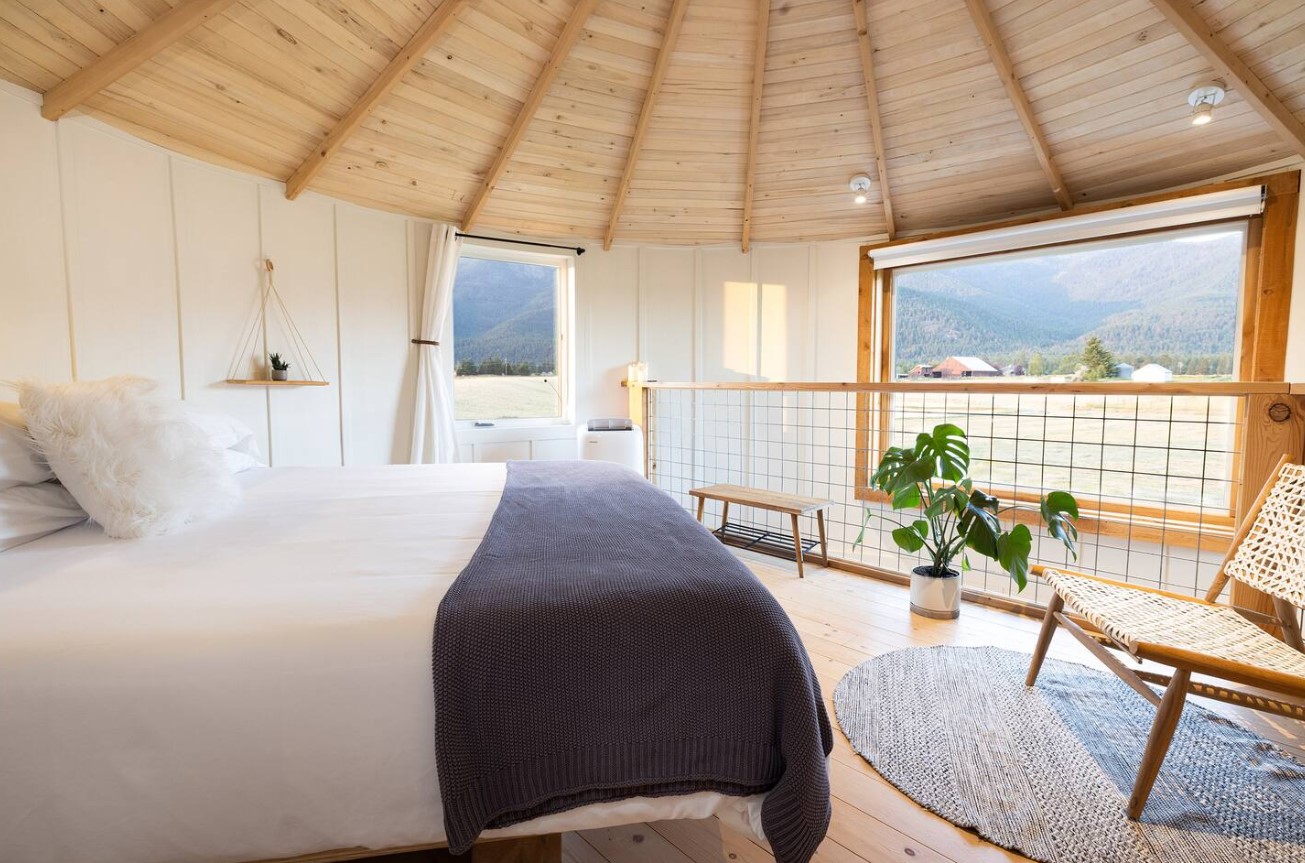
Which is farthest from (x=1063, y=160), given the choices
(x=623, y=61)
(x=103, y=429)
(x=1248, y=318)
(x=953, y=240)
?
(x=103, y=429)

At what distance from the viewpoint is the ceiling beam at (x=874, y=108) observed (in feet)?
9.50

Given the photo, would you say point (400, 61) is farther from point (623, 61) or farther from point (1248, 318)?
point (1248, 318)

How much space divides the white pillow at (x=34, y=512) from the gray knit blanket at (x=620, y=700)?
109 centimetres

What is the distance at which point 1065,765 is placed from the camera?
156 cm

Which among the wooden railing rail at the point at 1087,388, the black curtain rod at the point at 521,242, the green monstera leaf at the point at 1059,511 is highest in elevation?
the black curtain rod at the point at 521,242

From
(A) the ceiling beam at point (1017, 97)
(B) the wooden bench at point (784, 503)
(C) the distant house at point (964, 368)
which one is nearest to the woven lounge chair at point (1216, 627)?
(B) the wooden bench at point (784, 503)

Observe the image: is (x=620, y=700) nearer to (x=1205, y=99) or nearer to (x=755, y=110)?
(x=755, y=110)

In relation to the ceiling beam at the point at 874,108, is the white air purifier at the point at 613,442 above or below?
below

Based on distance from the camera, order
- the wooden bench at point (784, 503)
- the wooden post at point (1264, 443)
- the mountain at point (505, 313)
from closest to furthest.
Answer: the wooden post at point (1264, 443) → the wooden bench at point (784, 503) → the mountain at point (505, 313)

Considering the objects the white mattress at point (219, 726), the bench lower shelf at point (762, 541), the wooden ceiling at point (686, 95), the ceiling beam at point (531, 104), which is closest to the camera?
the white mattress at point (219, 726)

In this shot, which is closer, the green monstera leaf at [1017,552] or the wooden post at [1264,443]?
the wooden post at [1264,443]

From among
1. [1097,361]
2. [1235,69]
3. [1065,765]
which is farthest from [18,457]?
[1097,361]

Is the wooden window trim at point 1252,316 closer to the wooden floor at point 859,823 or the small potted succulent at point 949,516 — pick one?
the small potted succulent at point 949,516

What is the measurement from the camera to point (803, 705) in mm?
997
